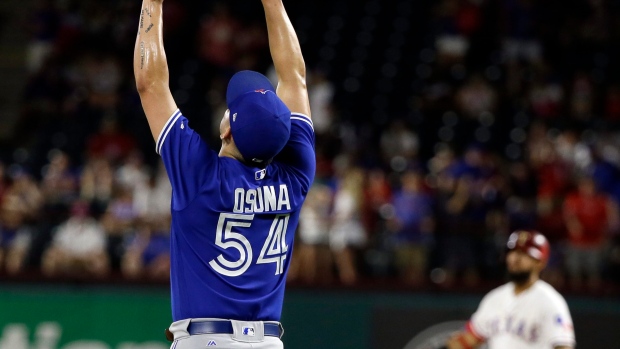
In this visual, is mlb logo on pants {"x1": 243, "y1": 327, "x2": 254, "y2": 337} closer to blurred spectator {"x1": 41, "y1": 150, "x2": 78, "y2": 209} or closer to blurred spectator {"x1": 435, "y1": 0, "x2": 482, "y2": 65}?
blurred spectator {"x1": 41, "y1": 150, "x2": 78, "y2": 209}

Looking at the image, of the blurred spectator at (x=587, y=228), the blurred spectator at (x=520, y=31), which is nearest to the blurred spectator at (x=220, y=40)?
the blurred spectator at (x=520, y=31)

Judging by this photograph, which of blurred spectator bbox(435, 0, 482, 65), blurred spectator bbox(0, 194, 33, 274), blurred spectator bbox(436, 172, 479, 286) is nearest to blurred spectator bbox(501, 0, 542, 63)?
blurred spectator bbox(435, 0, 482, 65)

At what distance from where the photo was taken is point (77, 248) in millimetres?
11664

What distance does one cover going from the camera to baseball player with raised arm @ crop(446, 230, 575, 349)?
22.8 ft

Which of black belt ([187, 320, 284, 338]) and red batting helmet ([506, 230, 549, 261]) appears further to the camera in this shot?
red batting helmet ([506, 230, 549, 261])

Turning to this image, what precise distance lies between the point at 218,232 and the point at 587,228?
9.59m

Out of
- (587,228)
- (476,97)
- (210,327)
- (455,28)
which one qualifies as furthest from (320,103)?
(210,327)

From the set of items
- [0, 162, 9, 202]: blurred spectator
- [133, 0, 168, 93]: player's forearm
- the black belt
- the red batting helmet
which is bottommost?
the red batting helmet

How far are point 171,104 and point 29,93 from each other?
13214 mm

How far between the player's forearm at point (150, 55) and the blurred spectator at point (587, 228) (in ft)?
27.8

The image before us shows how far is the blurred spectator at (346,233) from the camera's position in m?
11.7

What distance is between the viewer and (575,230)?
39.9 ft

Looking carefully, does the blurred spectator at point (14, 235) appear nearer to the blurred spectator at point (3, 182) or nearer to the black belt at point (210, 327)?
the blurred spectator at point (3, 182)

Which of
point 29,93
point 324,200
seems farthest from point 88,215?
point 29,93
